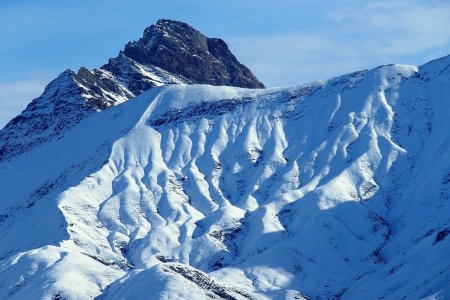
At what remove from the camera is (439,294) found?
199250mm
